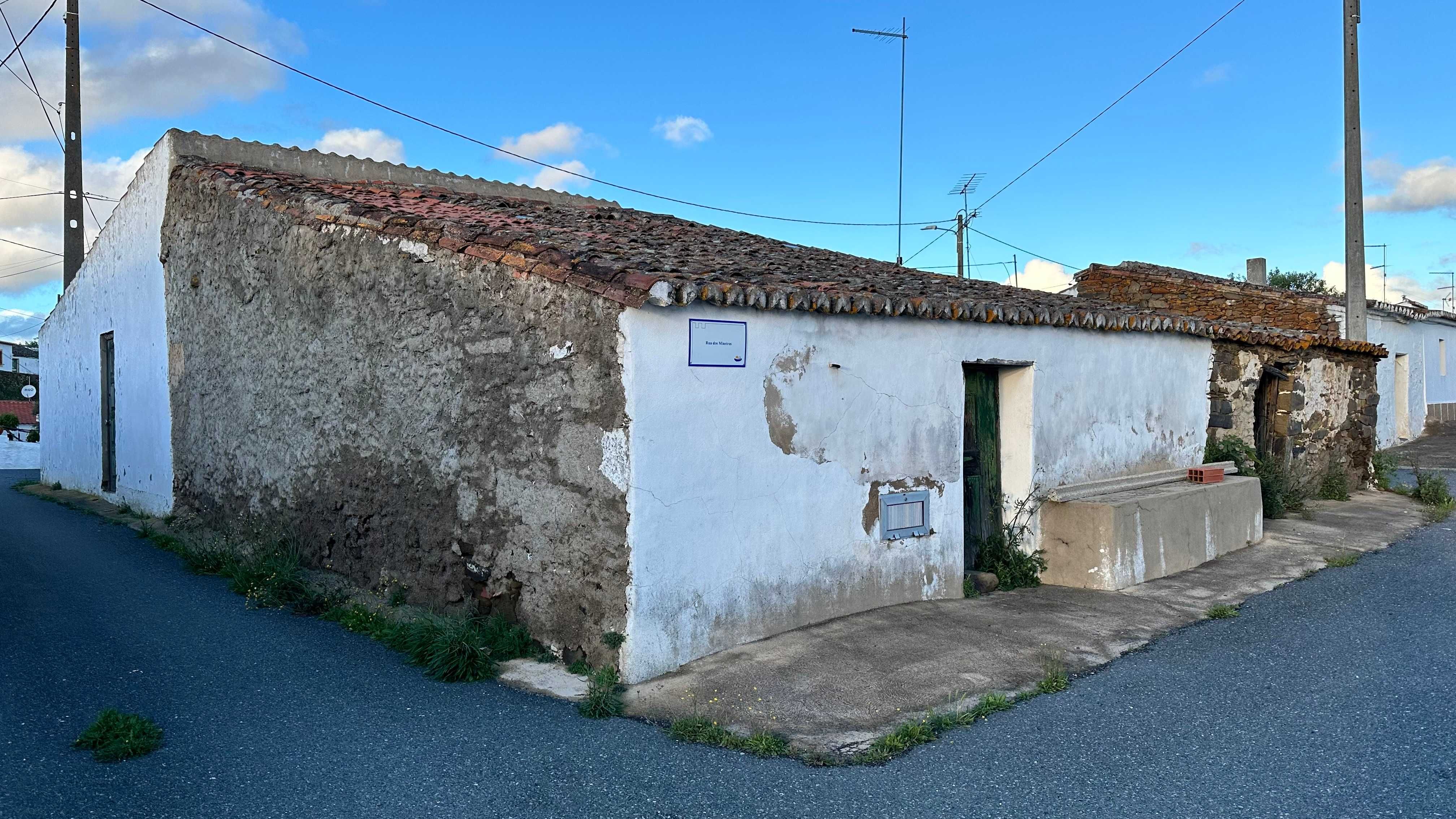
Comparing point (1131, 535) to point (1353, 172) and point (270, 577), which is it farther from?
point (1353, 172)

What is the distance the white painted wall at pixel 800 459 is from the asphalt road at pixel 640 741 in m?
1.02

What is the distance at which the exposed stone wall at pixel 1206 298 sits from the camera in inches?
722

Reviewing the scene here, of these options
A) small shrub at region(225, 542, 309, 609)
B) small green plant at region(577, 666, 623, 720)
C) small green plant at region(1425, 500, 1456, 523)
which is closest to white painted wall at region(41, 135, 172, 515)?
small shrub at region(225, 542, 309, 609)

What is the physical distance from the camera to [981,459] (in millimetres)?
7637

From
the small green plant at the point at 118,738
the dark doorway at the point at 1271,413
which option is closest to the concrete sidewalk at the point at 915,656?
Answer: the small green plant at the point at 118,738

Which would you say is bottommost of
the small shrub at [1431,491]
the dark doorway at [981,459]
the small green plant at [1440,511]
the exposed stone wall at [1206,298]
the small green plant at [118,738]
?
the small green plant at [118,738]

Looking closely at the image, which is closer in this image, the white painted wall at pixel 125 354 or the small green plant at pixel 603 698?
the small green plant at pixel 603 698

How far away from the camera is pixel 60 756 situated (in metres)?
3.98

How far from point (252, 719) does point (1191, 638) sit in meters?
5.32

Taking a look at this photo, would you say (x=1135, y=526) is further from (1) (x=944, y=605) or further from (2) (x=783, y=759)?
(2) (x=783, y=759)

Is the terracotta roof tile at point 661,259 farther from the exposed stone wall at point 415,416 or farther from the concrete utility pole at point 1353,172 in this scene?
the concrete utility pole at point 1353,172

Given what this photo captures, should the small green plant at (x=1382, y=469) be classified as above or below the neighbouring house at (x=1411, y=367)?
below

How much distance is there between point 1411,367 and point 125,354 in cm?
2561

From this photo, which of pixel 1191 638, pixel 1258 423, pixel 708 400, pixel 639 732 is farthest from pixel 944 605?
pixel 1258 423
